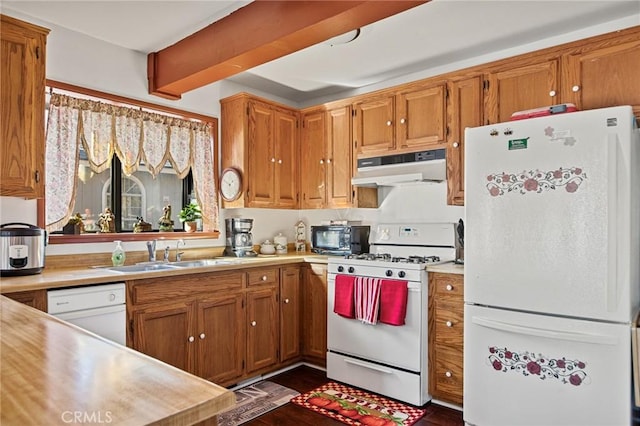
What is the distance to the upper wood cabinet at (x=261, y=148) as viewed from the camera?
144 inches

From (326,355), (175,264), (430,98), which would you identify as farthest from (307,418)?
(430,98)

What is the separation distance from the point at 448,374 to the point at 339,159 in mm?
2011

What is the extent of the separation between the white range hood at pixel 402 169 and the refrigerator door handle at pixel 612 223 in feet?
4.09

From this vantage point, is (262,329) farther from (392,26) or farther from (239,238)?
(392,26)

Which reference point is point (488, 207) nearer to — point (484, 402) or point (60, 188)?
point (484, 402)

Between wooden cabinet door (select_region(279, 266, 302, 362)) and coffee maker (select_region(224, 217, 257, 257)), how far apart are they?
451 mm

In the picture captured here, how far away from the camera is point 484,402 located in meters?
2.30

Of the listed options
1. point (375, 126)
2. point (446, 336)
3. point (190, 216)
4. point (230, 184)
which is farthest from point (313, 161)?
point (446, 336)

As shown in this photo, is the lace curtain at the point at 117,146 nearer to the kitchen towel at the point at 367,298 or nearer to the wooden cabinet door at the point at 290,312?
the wooden cabinet door at the point at 290,312

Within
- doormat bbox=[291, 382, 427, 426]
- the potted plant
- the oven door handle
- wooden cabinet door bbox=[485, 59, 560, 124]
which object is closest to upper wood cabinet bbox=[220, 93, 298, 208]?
the potted plant

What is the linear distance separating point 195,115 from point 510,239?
2754 millimetres

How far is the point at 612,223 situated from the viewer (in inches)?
76.1

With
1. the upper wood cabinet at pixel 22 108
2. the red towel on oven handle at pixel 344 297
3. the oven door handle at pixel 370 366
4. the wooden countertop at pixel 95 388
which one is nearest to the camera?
the wooden countertop at pixel 95 388

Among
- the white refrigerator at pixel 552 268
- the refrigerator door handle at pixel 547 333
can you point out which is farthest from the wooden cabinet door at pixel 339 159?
the refrigerator door handle at pixel 547 333
